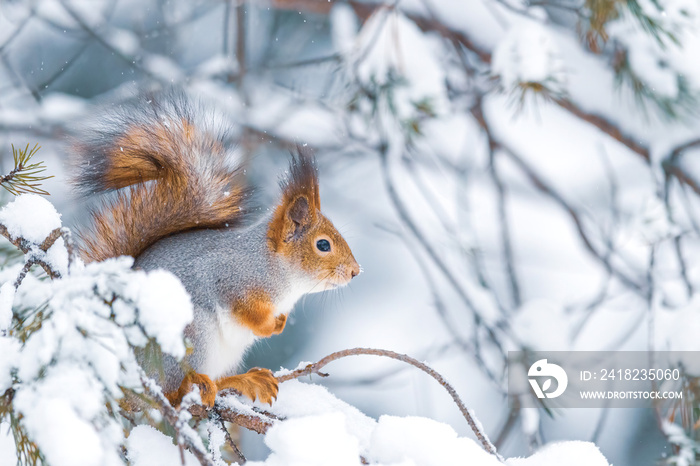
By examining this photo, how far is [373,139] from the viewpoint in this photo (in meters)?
2.07

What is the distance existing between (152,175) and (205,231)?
0.12 m

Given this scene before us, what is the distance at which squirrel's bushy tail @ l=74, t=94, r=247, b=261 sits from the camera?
3.03 ft

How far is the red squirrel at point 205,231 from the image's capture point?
92 cm

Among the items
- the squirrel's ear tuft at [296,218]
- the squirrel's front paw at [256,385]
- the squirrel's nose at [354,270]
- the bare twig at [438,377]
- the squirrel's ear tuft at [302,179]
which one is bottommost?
the bare twig at [438,377]

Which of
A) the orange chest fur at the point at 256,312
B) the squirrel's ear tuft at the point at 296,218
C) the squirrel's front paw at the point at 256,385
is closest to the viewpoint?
the squirrel's front paw at the point at 256,385

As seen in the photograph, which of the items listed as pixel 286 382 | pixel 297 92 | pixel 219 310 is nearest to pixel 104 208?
pixel 219 310

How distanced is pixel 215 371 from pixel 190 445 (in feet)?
1.79

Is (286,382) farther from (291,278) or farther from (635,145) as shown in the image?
(635,145)

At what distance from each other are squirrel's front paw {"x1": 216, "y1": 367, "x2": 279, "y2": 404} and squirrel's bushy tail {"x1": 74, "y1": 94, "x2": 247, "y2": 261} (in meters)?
0.24

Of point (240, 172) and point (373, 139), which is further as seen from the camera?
point (373, 139)

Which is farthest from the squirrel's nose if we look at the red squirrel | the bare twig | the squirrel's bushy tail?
the bare twig

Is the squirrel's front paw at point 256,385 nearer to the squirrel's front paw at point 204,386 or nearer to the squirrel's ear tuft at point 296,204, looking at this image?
the squirrel's front paw at point 204,386

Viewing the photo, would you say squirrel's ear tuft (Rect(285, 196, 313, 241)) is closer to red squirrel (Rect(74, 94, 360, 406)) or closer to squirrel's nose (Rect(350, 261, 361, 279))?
red squirrel (Rect(74, 94, 360, 406))

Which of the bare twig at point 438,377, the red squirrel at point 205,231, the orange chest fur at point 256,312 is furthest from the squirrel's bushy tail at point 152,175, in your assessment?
the bare twig at point 438,377
